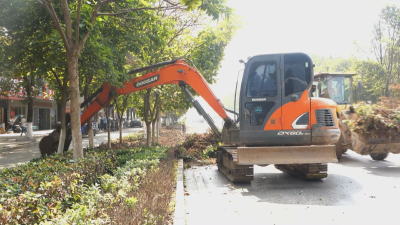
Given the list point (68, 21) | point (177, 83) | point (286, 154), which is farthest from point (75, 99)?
point (286, 154)

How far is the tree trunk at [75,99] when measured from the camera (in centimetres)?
740

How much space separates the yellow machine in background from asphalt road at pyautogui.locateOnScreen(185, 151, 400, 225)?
0.71 m

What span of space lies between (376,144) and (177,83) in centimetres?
644

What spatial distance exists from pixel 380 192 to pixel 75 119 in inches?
272

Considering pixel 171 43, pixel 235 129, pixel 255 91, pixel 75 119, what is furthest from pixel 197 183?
pixel 171 43

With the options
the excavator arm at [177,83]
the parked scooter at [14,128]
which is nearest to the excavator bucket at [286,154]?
the excavator arm at [177,83]

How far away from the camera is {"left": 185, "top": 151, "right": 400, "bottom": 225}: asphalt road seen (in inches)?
229

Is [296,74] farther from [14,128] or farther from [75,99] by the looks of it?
[14,128]

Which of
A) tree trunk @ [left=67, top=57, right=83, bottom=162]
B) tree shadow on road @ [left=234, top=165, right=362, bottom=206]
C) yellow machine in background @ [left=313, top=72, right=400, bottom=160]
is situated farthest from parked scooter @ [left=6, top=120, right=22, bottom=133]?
tree shadow on road @ [left=234, top=165, right=362, bottom=206]

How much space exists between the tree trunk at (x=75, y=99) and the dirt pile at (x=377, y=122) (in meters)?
8.21

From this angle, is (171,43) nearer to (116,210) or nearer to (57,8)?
(57,8)

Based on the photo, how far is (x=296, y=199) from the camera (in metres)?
7.15

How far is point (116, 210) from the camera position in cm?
439

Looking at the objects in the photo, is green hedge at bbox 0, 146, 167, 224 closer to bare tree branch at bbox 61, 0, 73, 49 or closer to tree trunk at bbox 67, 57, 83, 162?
tree trunk at bbox 67, 57, 83, 162
